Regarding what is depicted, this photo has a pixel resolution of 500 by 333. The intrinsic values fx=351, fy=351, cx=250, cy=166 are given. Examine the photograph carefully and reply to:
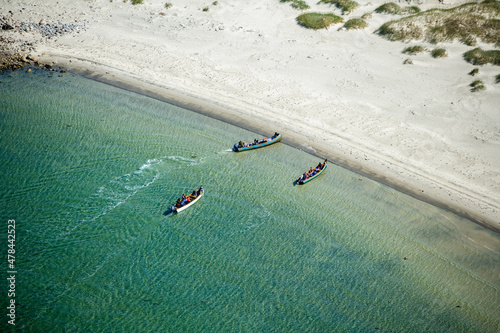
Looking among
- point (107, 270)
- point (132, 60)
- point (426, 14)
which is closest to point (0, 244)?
point (107, 270)

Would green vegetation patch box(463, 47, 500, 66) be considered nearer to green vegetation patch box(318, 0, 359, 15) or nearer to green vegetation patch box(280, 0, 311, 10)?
green vegetation patch box(318, 0, 359, 15)

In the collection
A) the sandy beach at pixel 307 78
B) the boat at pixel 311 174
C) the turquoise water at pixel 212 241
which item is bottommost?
the turquoise water at pixel 212 241

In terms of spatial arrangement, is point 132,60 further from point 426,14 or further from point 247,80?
point 426,14

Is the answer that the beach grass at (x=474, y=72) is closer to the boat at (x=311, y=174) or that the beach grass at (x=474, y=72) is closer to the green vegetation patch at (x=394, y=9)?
the green vegetation patch at (x=394, y=9)

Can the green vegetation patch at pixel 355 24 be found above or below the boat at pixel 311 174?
above

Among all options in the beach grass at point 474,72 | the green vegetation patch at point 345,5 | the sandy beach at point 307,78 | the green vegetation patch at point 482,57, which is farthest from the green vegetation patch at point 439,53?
the green vegetation patch at point 345,5

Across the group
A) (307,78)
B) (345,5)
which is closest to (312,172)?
(307,78)

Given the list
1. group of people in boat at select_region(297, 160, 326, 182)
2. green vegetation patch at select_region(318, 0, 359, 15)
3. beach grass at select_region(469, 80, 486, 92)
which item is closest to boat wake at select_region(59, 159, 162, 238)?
group of people in boat at select_region(297, 160, 326, 182)

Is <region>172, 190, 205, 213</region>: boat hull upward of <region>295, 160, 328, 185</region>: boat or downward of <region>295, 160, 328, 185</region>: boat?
downward
